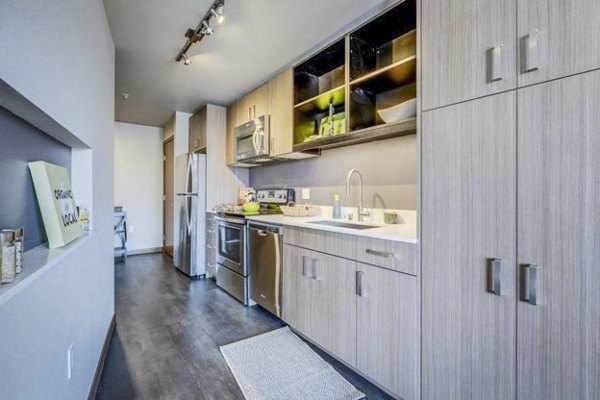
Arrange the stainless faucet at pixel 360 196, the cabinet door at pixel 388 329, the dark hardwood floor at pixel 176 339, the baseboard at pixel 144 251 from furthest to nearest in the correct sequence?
the baseboard at pixel 144 251 → the stainless faucet at pixel 360 196 → the dark hardwood floor at pixel 176 339 → the cabinet door at pixel 388 329

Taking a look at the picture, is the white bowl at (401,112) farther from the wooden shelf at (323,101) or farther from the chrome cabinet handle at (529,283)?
the chrome cabinet handle at (529,283)

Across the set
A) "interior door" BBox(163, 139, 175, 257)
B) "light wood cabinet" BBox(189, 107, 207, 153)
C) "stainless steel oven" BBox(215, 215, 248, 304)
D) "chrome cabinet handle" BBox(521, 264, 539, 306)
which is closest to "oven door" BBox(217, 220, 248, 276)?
"stainless steel oven" BBox(215, 215, 248, 304)

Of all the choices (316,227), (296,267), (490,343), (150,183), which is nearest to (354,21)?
(316,227)

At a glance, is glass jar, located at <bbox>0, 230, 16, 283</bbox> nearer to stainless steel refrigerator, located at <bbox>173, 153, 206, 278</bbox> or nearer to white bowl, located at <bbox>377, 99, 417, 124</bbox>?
white bowl, located at <bbox>377, 99, 417, 124</bbox>

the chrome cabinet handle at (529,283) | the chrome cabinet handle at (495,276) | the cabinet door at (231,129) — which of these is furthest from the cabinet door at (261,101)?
the chrome cabinet handle at (529,283)

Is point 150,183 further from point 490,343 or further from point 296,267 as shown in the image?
point 490,343

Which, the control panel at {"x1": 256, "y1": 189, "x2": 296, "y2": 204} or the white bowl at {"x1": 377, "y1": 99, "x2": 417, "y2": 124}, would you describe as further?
the control panel at {"x1": 256, "y1": 189, "x2": 296, "y2": 204}

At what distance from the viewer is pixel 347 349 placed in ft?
5.96

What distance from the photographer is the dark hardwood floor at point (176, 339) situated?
169cm

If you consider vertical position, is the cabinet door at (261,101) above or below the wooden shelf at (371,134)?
above

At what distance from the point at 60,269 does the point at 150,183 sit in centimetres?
473

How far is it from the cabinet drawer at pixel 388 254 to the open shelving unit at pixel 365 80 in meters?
0.76

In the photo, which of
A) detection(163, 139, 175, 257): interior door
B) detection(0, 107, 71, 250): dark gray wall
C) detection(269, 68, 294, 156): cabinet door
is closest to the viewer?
detection(0, 107, 71, 250): dark gray wall

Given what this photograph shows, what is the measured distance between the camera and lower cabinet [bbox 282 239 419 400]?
4.91ft
